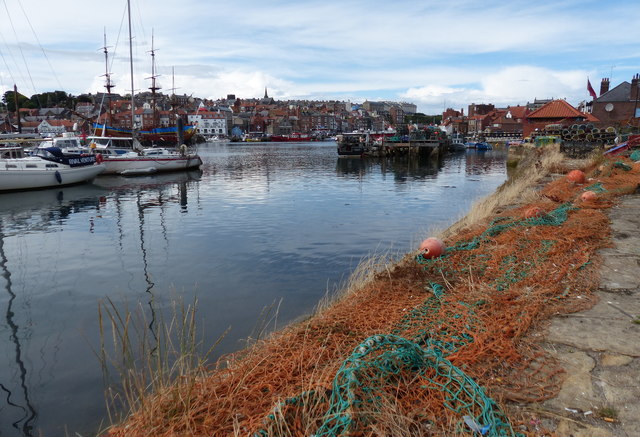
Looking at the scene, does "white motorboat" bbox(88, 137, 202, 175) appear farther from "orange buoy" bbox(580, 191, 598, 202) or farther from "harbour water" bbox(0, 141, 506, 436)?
"orange buoy" bbox(580, 191, 598, 202)

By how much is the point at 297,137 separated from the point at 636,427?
156 m

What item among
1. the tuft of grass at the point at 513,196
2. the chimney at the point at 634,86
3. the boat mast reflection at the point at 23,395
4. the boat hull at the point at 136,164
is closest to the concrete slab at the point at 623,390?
the boat mast reflection at the point at 23,395

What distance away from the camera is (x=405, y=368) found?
11.6ft

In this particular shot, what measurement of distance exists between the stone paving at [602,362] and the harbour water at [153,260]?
441cm

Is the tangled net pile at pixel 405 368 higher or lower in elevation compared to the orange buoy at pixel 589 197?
lower

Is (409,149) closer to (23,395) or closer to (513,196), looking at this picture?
(513,196)

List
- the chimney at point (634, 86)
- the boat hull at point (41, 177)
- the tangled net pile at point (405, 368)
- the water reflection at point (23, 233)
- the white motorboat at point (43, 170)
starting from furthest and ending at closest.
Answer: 1. the chimney at point (634, 86)
2. the white motorboat at point (43, 170)
3. the boat hull at point (41, 177)
4. the water reflection at point (23, 233)
5. the tangled net pile at point (405, 368)

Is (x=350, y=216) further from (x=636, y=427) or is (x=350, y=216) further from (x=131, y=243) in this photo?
(x=636, y=427)

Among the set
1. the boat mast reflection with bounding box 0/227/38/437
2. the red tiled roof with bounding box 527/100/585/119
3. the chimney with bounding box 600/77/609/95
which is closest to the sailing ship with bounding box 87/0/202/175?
the boat mast reflection with bounding box 0/227/38/437

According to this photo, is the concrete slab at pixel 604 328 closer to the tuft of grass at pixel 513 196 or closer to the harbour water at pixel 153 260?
the harbour water at pixel 153 260

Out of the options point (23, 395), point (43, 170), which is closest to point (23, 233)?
point (23, 395)

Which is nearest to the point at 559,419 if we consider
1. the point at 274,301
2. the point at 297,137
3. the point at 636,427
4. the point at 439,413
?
the point at 636,427

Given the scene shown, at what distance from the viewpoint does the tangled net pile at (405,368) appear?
2.97m

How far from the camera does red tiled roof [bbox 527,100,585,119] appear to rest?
59.0 meters
